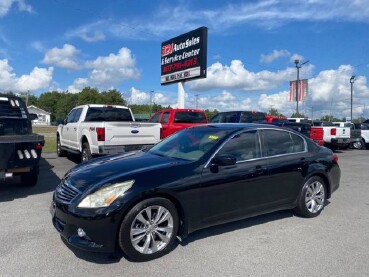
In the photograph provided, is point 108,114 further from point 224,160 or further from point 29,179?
point 224,160

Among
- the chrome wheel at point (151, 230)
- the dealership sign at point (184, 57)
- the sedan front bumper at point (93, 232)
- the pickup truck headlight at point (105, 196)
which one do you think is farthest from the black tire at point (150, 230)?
the dealership sign at point (184, 57)

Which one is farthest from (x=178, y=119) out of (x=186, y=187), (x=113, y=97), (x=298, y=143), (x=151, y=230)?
(x=113, y=97)

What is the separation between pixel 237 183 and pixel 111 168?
1676 millimetres

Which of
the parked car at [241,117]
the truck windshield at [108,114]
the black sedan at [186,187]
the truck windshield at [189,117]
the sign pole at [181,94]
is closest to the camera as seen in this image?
the black sedan at [186,187]

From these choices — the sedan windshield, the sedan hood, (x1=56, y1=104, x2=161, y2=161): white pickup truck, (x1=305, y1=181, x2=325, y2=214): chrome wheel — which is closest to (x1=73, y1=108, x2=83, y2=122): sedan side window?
(x1=56, y1=104, x2=161, y2=161): white pickup truck

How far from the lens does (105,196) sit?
3.65 meters

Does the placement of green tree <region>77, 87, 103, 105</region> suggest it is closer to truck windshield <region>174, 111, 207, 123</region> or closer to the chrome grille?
truck windshield <region>174, 111, 207, 123</region>

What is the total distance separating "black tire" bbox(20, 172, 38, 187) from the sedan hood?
291cm

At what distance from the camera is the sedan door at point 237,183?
4.25m

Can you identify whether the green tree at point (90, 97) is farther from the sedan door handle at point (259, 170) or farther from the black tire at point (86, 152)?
the sedan door handle at point (259, 170)

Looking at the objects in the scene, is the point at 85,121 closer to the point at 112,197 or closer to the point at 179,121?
the point at 179,121

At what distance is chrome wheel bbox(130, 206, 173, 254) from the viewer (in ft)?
12.3

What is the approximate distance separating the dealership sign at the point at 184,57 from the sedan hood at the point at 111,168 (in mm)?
16574

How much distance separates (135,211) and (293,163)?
2744mm
